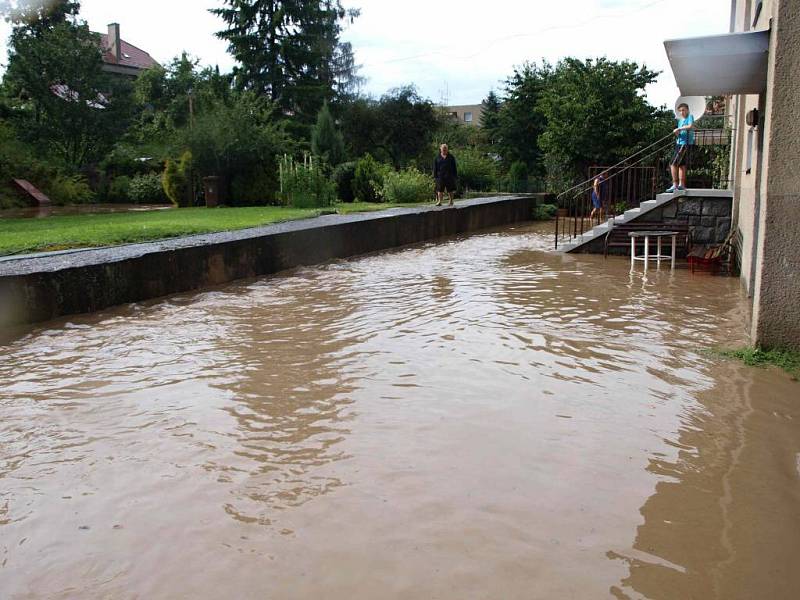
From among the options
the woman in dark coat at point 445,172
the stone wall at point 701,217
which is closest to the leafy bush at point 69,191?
the woman in dark coat at point 445,172

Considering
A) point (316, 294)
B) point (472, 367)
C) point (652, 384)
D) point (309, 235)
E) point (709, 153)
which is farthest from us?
point (709, 153)

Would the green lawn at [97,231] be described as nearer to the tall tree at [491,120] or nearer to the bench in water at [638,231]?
the bench in water at [638,231]

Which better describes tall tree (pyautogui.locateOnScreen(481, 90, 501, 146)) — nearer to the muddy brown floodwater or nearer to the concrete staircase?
the concrete staircase

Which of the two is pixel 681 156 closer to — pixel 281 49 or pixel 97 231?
pixel 97 231

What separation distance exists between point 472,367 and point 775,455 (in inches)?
97.4

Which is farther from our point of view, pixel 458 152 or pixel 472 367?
pixel 458 152

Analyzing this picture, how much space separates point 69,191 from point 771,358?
84.9 feet

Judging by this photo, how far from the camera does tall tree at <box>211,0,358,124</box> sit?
41000mm

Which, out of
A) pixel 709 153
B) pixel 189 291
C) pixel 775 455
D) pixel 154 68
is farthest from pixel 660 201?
pixel 154 68

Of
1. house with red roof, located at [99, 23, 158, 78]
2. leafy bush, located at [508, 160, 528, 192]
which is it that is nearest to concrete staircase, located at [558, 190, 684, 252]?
leafy bush, located at [508, 160, 528, 192]

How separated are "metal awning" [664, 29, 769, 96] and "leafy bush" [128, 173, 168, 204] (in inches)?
899

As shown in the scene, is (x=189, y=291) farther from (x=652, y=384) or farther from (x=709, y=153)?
(x=709, y=153)

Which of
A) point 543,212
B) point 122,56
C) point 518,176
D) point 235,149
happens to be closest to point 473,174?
point 518,176

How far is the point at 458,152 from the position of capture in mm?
33812
